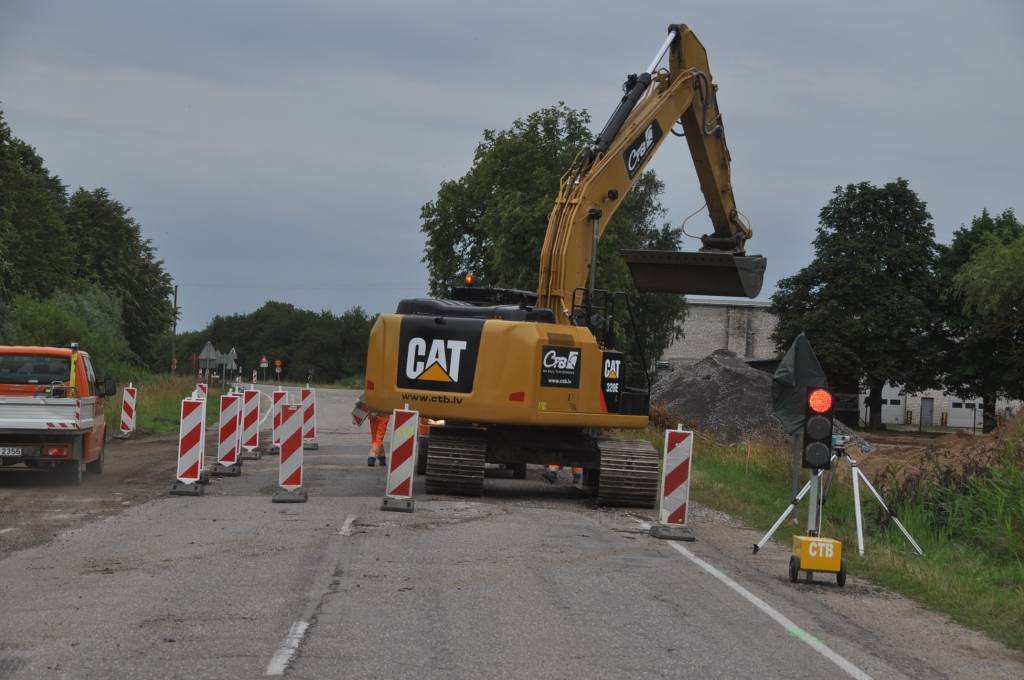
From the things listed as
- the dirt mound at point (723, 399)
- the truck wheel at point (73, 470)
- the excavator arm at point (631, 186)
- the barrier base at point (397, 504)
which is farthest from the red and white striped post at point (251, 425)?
the dirt mound at point (723, 399)

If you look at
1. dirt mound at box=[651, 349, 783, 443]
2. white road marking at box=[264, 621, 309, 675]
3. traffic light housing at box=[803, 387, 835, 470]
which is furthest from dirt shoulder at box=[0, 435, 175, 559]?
dirt mound at box=[651, 349, 783, 443]

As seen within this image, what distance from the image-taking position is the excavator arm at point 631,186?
18.6 m

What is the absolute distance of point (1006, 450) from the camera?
1880 centimetres

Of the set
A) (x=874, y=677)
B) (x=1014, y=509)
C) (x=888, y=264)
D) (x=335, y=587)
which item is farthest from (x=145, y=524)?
(x=888, y=264)

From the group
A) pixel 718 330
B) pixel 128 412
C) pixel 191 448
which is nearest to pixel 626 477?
pixel 191 448

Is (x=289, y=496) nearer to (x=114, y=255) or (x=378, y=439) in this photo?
(x=378, y=439)

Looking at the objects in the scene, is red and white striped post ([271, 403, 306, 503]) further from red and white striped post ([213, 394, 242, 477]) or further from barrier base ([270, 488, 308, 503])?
red and white striped post ([213, 394, 242, 477])

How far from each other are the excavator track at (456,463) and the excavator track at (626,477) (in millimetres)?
1626

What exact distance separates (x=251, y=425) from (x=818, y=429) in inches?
631

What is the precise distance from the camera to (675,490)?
14859mm

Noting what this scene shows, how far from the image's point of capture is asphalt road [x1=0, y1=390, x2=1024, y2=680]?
7.70 meters

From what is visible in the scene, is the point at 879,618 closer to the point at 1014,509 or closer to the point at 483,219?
the point at 1014,509

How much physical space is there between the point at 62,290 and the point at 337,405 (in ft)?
59.9

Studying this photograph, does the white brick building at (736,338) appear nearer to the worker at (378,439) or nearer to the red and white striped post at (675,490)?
the worker at (378,439)
